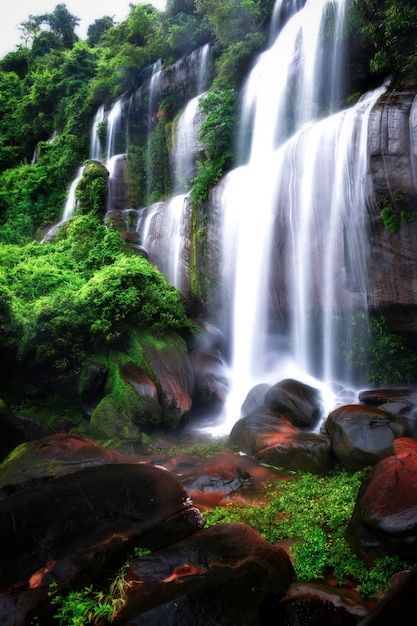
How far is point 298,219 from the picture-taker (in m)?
11.6

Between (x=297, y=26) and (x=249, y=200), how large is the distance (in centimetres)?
827

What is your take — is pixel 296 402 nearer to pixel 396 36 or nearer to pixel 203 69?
pixel 396 36

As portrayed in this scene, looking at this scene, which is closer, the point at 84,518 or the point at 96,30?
the point at 84,518

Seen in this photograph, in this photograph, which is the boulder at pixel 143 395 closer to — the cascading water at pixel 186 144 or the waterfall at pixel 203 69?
the cascading water at pixel 186 144

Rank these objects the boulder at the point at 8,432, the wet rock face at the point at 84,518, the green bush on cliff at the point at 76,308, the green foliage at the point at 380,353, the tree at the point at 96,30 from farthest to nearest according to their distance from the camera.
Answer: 1. the tree at the point at 96,30
2. the green foliage at the point at 380,353
3. the green bush on cliff at the point at 76,308
4. the boulder at the point at 8,432
5. the wet rock face at the point at 84,518

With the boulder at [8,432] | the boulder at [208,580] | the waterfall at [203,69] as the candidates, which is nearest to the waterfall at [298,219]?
the boulder at [8,432]

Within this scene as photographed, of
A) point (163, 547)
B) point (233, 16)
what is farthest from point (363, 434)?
point (233, 16)

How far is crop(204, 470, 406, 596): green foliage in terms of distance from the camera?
4.28 metres

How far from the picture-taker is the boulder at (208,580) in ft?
10.1

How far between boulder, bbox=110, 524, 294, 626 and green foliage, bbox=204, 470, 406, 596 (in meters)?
0.81

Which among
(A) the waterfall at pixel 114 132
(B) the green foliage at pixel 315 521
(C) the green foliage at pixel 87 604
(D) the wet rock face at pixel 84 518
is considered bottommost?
(B) the green foliage at pixel 315 521

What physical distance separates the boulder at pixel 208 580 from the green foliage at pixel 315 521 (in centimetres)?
81

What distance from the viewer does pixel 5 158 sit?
29.7 metres

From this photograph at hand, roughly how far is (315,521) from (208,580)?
254 centimetres
